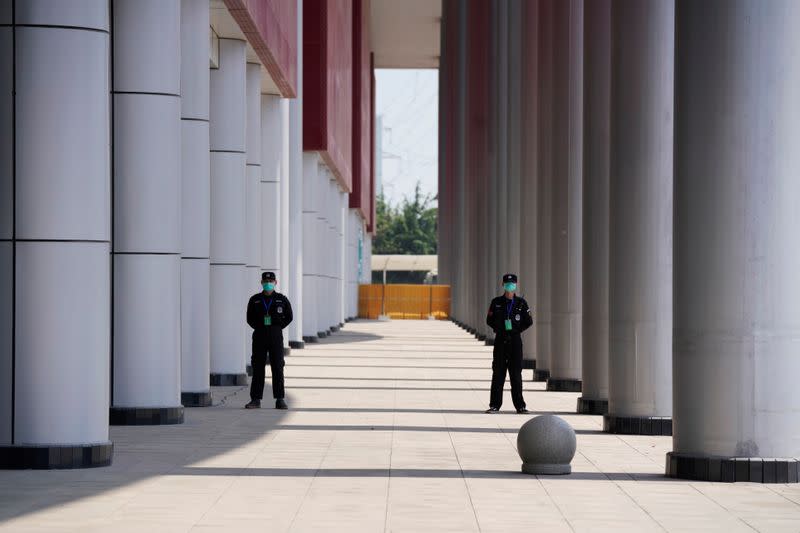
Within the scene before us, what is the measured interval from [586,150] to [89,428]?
32.9 feet

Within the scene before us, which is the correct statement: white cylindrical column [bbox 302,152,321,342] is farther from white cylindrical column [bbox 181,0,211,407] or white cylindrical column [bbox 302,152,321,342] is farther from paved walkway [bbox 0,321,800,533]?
paved walkway [bbox 0,321,800,533]

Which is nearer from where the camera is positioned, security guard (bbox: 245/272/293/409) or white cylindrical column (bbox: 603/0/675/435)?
white cylindrical column (bbox: 603/0/675/435)

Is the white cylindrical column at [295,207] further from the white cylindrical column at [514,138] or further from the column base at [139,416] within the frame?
the column base at [139,416]

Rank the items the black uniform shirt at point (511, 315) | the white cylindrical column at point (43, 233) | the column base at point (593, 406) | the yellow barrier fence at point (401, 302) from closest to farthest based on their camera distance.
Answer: the white cylindrical column at point (43, 233) < the black uniform shirt at point (511, 315) < the column base at point (593, 406) < the yellow barrier fence at point (401, 302)

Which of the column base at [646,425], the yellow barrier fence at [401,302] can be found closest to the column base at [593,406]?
the column base at [646,425]

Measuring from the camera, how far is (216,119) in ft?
89.8

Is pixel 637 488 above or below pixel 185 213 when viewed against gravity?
below

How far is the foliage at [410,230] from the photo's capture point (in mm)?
178125

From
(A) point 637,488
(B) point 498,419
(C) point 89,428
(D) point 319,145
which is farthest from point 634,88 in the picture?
(D) point 319,145

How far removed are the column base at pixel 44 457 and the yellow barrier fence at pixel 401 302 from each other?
251ft

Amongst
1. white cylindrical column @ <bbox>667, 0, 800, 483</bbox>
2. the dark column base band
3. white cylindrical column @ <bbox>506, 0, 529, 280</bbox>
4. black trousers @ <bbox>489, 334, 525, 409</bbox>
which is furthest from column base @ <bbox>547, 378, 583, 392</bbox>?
the dark column base band

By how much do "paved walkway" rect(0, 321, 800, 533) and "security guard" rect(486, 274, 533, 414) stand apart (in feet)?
1.66

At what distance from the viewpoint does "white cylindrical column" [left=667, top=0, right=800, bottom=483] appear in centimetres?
1376

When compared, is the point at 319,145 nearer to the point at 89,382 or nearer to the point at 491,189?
the point at 491,189
